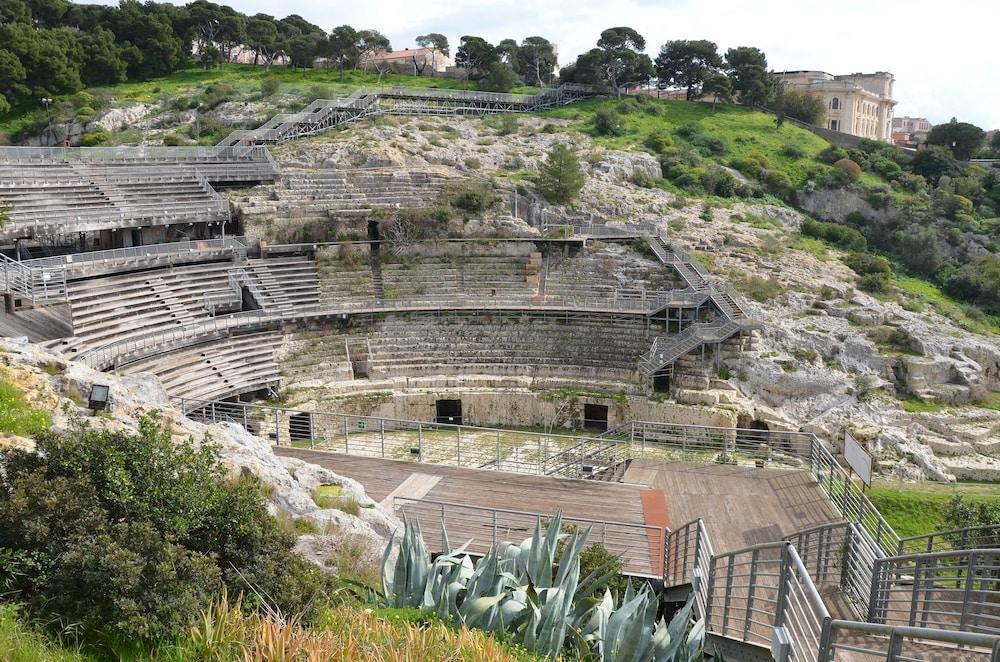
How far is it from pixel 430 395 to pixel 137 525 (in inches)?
776

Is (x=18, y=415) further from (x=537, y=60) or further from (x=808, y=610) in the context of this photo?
(x=537, y=60)

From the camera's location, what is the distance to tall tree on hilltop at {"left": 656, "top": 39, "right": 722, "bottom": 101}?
203 feet

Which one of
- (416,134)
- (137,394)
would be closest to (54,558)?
(137,394)

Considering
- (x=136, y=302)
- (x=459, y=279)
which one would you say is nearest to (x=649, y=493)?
(x=459, y=279)

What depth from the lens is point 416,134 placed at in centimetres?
4231

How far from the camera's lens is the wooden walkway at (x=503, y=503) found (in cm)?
1173

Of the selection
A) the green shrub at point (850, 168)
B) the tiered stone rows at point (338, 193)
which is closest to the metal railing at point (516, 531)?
the tiered stone rows at point (338, 193)

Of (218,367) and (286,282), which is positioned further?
(286,282)

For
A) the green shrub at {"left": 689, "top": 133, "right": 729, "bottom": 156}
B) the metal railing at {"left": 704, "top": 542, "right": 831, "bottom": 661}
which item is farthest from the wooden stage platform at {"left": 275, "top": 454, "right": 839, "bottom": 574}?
the green shrub at {"left": 689, "top": 133, "right": 729, "bottom": 156}

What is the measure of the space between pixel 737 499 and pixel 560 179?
2456 cm

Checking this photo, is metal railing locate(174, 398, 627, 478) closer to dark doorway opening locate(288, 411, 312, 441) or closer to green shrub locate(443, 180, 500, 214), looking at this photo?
dark doorway opening locate(288, 411, 312, 441)

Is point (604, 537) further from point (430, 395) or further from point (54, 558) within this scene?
point (430, 395)

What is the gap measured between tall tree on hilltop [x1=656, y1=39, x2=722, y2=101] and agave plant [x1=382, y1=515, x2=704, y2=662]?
60232mm

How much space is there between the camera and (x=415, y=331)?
93.2 feet
